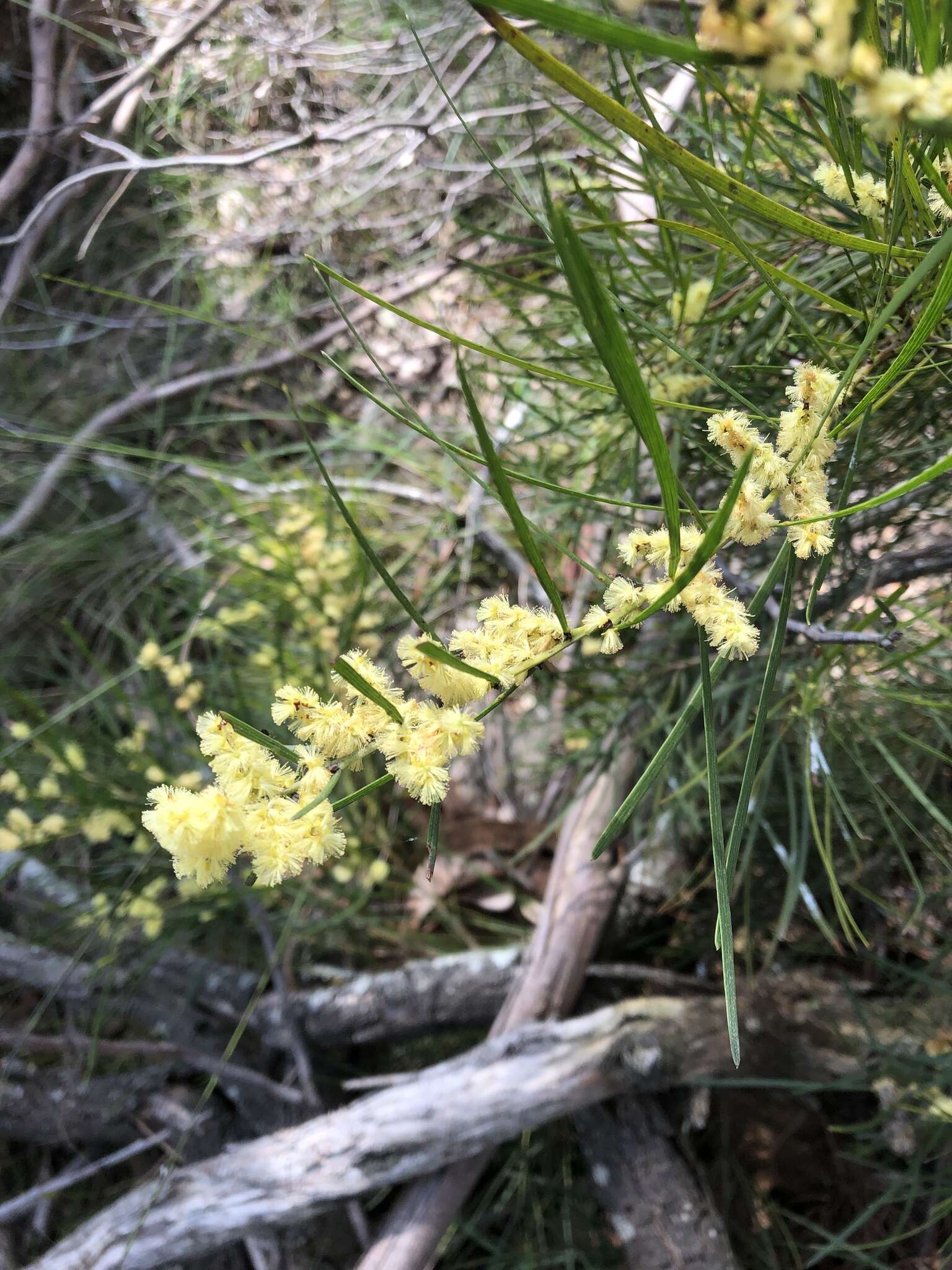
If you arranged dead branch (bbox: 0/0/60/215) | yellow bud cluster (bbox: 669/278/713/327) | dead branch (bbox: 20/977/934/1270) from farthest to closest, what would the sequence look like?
dead branch (bbox: 0/0/60/215)
dead branch (bbox: 20/977/934/1270)
yellow bud cluster (bbox: 669/278/713/327)

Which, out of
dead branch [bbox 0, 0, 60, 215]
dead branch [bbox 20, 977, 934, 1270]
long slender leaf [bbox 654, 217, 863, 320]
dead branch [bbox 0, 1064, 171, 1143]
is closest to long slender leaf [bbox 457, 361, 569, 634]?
long slender leaf [bbox 654, 217, 863, 320]

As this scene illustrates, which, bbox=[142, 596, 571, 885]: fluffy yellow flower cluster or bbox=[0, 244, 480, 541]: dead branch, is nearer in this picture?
bbox=[142, 596, 571, 885]: fluffy yellow flower cluster

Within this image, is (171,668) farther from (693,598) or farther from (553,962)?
(693,598)

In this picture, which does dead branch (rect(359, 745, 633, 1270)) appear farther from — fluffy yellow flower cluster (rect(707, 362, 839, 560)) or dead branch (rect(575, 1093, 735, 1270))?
fluffy yellow flower cluster (rect(707, 362, 839, 560))

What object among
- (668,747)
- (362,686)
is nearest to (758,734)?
(668,747)

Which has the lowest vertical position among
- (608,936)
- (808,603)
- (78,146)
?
(608,936)

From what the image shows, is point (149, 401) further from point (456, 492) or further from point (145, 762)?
point (145, 762)

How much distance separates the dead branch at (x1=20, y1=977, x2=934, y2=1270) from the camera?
71 cm

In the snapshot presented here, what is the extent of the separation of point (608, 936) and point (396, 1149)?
319 mm

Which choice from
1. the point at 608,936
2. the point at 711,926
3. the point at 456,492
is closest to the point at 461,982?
the point at 608,936

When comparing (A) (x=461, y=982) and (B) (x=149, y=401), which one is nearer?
(A) (x=461, y=982)

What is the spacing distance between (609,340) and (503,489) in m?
0.04

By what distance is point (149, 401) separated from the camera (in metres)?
1.34

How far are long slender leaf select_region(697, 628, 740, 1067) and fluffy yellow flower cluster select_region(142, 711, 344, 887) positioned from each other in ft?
0.39
